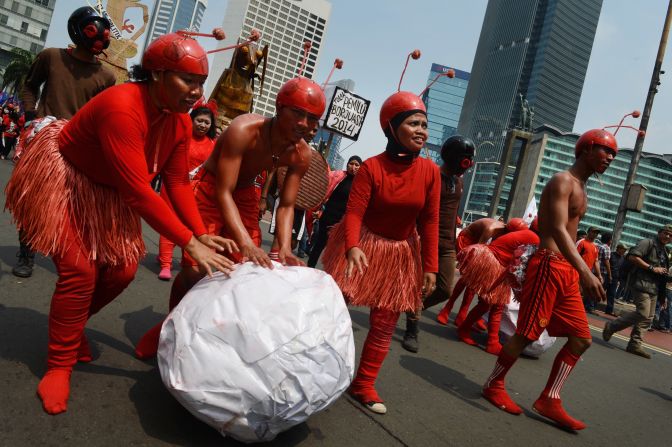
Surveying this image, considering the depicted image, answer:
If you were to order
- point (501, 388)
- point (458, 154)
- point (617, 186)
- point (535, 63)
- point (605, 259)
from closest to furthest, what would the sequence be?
point (501, 388) → point (458, 154) → point (605, 259) → point (617, 186) → point (535, 63)

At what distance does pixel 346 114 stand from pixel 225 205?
9.79 meters

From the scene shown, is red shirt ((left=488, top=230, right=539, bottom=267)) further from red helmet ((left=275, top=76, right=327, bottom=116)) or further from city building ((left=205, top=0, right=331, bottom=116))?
city building ((left=205, top=0, right=331, bottom=116))

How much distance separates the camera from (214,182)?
3059 millimetres

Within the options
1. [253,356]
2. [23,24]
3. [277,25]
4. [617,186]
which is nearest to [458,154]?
[253,356]

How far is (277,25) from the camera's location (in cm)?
14900

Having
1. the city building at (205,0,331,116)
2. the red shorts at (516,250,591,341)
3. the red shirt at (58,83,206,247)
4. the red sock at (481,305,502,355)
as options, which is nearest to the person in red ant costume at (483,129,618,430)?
the red shorts at (516,250,591,341)

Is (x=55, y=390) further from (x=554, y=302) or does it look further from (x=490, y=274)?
(x=490, y=274)

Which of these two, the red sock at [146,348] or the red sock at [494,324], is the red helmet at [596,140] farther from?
the red sock at [146,348]

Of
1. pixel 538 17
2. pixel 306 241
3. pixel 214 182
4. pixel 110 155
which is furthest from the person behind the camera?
pixel 538 17

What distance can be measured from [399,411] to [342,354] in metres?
1.14

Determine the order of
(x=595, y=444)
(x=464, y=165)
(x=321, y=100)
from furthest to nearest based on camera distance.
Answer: (x=464, y=165)
(x=595, y=444)
(x=321, y=100)

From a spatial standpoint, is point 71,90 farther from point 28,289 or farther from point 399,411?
point 399,411

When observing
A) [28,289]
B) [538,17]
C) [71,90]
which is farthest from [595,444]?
[538,17]

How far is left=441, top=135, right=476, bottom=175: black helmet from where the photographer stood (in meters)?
4.71
